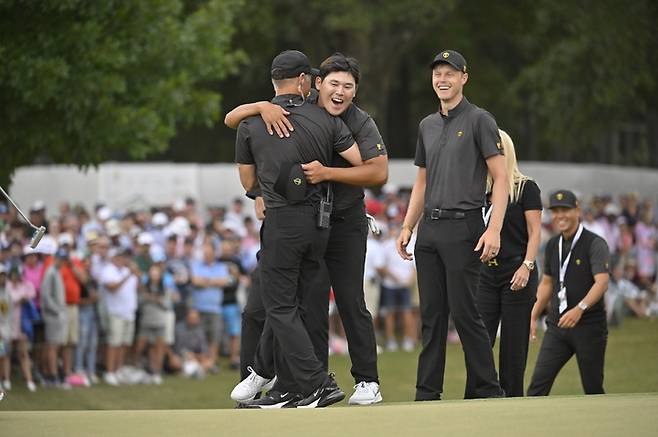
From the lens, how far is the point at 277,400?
29.5 feet

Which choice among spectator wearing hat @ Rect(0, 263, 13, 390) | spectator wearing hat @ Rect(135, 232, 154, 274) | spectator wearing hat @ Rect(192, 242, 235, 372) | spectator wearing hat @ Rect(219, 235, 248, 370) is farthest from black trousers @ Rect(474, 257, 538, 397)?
spectator wearing hat @ Rect(219, 235, 248, 370)

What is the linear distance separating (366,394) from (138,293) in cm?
994

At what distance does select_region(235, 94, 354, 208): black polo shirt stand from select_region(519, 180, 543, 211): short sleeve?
194 centimetres

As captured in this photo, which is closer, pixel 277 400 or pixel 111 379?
pixel 277 400

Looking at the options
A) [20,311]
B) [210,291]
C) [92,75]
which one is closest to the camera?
[92,75]

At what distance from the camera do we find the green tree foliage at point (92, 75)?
595 inches

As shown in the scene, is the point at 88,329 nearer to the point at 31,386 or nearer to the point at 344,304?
the point at 31,386

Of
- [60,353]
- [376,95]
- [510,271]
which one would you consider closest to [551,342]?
[510,271]

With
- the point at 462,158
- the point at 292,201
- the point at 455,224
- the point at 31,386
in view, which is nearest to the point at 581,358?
the point at 455,224

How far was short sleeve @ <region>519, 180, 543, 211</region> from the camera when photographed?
10.2 metres

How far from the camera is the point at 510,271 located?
10.2 m

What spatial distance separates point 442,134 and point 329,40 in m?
23.5

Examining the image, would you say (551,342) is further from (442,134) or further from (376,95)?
(376,95)

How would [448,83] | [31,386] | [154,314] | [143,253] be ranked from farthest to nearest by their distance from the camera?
[143,253], [154,314], [31,386], [448,83]
